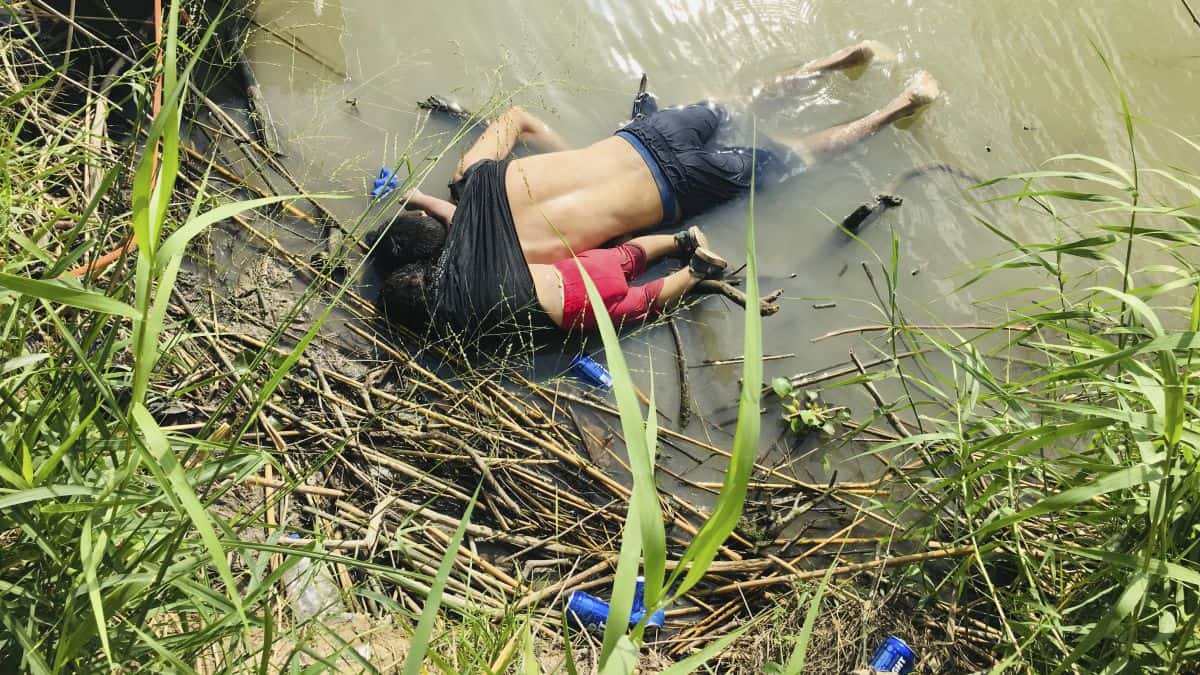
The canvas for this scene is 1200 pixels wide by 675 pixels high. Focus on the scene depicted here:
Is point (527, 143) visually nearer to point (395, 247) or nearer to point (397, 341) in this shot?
point (395, 247)

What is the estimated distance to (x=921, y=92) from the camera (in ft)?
13.9

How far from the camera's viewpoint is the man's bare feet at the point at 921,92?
4227mm

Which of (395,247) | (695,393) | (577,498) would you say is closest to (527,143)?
(395,247)

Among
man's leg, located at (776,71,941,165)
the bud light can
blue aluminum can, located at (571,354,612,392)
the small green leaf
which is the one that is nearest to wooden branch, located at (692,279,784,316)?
the small green leaf

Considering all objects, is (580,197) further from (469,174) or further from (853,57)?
(853,57)

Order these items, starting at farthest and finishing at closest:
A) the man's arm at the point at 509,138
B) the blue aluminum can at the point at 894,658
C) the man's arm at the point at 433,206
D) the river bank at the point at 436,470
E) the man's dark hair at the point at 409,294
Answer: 1. the man's arm at the point at 509,138
2. the man's arm at the point at 433,206
3. the man's dark hair at the point at 409,294
4. the blue aluminum can at the point at 894,658
5. the river bank at the point at 436,470

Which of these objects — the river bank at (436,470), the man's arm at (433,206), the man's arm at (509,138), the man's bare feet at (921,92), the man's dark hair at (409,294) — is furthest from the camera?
the man's bare feet at (921,92)

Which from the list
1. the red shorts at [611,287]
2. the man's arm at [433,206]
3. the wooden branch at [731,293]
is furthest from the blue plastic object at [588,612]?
the man's arm at [433,206]

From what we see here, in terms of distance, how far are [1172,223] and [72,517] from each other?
516cm

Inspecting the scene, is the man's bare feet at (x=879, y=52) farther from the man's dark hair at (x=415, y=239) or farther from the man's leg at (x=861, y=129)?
the man's dark hair at (x=415, y=239)

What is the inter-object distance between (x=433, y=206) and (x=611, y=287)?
3.54ft

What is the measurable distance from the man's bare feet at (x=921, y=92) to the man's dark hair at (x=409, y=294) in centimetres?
292

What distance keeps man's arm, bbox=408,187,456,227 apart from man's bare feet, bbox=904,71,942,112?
2.72 metres

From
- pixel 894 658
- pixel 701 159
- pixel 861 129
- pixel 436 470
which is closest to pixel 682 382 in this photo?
pixel 701 159
